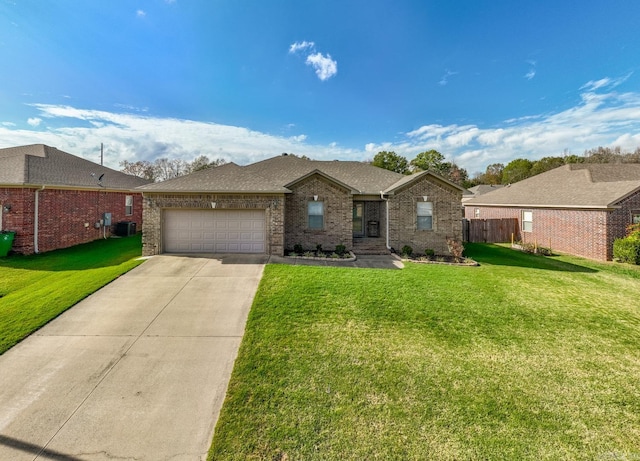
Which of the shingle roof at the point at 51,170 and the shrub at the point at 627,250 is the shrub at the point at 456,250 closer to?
the shrub at the point at 627,250

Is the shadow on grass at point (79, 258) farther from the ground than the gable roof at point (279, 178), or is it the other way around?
the gable roof at point (279, 178)

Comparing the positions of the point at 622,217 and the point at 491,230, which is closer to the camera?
the point at 622,217

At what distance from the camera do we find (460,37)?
14.8 metres

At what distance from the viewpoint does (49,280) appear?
9.59 meters

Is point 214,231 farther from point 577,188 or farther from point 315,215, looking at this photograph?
point 577,188

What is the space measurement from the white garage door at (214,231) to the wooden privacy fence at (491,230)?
579 inches

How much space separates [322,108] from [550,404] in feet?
65.8

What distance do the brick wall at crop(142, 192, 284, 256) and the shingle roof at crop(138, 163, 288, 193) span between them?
1.02ft

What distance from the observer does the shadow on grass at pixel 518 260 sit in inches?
487

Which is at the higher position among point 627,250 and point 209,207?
point 209,207

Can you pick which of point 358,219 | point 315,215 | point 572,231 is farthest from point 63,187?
point 572,231

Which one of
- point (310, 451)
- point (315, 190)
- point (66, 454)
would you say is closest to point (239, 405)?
point (310, 451)

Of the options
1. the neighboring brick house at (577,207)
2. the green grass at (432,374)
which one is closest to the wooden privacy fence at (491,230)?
the neighboring brick house at (577,207)

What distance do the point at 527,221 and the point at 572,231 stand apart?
349 cm
